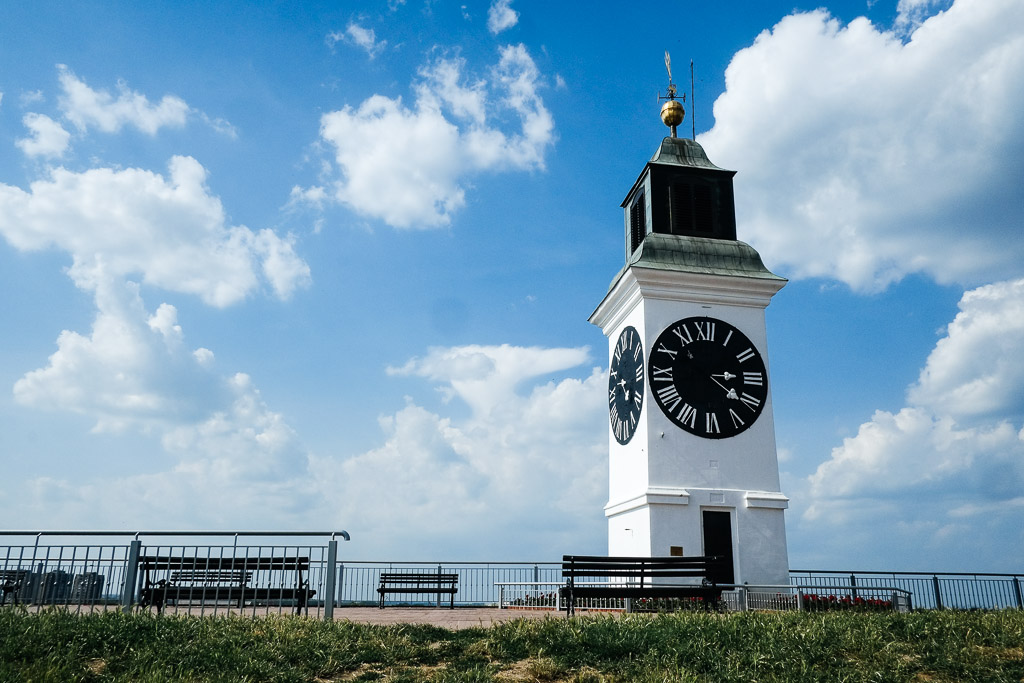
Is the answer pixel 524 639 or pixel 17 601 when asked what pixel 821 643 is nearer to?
pixel 524 639

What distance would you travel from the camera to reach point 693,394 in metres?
21.6

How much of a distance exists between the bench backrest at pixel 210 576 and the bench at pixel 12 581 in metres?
2.19

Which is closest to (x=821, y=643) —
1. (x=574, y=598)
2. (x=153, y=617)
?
(x=574, y=598)

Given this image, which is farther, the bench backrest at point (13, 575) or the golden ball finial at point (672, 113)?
the golden ball finial at point (672, 113)

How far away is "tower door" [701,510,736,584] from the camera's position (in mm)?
20562

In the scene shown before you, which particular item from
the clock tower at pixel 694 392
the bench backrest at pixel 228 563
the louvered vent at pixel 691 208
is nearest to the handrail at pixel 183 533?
the bench backrest at pixel 228 563

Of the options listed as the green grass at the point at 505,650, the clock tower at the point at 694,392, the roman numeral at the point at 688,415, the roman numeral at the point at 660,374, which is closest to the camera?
the green grass at the point at 505,650

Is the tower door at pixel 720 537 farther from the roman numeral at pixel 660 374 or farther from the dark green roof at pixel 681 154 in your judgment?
the dark green roof at pixel 681 154

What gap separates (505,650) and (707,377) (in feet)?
45.5

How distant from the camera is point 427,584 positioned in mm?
22375

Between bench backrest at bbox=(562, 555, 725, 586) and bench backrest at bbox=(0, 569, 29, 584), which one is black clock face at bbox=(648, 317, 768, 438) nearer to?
bench backrest at bbox=(562, 555, 725, 586)

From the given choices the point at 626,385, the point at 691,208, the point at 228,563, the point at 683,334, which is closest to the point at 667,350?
the point at 683,334

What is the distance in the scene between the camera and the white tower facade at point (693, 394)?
2075 cm

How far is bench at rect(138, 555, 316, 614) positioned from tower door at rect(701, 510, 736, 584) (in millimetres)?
11056
